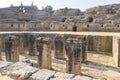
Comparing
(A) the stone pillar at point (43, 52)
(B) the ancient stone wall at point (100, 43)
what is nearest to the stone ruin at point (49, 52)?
(A) the stone pillar at point (43, 52)

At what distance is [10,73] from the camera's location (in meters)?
6.32

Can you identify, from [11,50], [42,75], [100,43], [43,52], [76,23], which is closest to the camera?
[42,75]

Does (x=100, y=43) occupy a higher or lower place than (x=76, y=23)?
lower

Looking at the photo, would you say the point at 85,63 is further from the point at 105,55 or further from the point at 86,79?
the point at 86,79

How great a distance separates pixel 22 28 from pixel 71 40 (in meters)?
16.1

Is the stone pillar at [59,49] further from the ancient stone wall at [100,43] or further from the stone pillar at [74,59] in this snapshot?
the stone pillar at [74,59]

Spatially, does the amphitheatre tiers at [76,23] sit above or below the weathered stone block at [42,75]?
above

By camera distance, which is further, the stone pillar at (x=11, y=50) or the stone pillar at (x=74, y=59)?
the stone pillar at (x=11, y=50)

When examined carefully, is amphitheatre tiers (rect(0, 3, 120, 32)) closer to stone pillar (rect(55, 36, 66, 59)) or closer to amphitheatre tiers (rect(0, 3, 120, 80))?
amphitheatre tiers (rect(0, 3, 120, 80))

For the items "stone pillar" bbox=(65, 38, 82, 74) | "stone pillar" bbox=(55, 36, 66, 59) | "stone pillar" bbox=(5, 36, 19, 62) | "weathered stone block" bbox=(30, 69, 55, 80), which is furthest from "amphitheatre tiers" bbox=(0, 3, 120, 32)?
"weathered stone block" bbox=(30, 69, 55, 80)

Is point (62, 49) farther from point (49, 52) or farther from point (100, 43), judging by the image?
point (100, 43)

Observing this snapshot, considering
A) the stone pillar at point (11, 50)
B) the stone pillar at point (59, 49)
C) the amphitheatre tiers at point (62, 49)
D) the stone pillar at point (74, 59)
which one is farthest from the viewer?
the stone pillar at point (59, 49)

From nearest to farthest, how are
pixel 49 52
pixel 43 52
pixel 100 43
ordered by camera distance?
pixel 43 52 < pixel 49 52 < pixel 100 43

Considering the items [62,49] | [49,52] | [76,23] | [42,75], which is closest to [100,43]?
[62,49]
